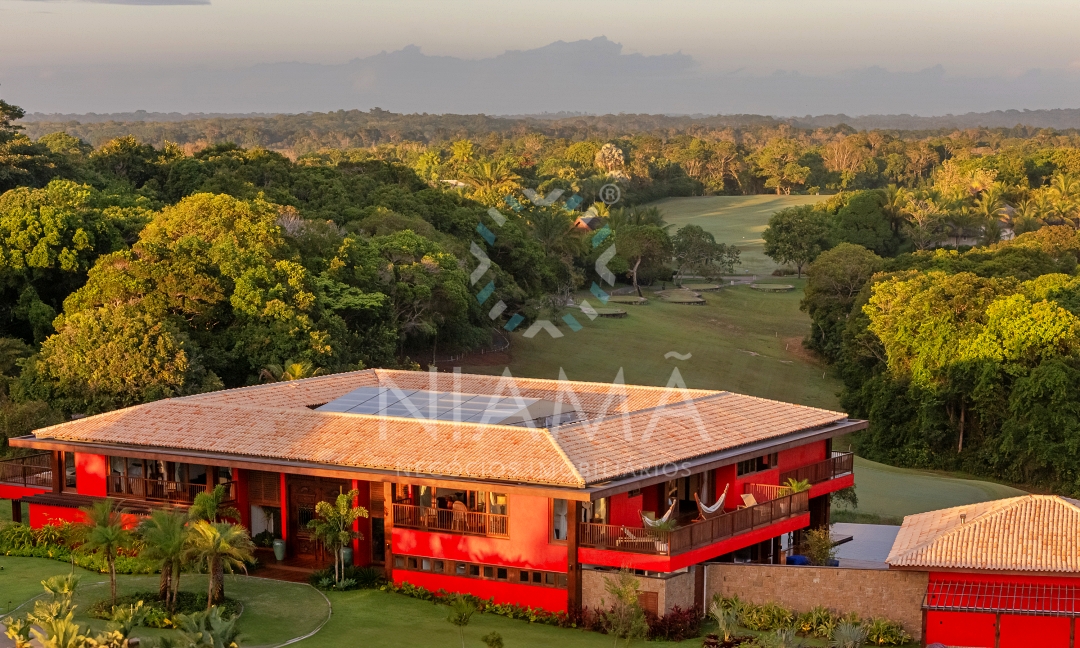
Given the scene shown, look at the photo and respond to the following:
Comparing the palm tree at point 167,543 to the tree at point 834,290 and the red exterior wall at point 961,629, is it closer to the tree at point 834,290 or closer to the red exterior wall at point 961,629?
the red exterior wall at point 961,629

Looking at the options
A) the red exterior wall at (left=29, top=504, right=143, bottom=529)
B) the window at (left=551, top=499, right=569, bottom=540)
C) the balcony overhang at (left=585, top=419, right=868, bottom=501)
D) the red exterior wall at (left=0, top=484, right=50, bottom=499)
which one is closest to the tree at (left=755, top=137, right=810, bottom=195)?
the balcony overhang at (left=585, top=419, right=868, bottom=501)

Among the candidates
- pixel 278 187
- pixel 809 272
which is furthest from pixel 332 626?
pixel 809 272

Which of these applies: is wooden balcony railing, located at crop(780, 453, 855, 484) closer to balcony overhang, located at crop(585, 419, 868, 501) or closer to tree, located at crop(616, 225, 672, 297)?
balcony overhang, located at crop(585, 419, 868, 501)

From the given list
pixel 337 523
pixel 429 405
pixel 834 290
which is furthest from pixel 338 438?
pixel 834 290

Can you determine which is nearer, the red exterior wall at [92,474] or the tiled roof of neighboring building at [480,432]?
the tiled roof of neighboring building at [480,432]

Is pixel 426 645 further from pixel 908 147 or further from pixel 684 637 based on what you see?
pixel 908 147

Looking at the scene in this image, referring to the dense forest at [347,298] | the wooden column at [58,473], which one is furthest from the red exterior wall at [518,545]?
the dense forest at [347,298]
